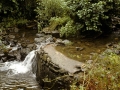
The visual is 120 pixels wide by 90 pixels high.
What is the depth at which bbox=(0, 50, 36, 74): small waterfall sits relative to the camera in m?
9.19

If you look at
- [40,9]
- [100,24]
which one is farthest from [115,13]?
[40,9]

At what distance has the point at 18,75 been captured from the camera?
343 inches

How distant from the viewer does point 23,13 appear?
13391mm

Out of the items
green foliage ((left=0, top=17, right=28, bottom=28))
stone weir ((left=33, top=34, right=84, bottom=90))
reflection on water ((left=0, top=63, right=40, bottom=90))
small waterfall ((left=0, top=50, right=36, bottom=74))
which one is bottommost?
reflection on water ((left=0, top=63, right=40, bottom=90))

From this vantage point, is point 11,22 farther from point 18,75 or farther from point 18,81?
point 18,81

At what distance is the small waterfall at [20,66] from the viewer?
9188 mm

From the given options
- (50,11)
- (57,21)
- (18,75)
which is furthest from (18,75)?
(50,11)

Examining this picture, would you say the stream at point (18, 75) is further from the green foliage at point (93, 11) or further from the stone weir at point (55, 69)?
the green foliage at point (93, 11)

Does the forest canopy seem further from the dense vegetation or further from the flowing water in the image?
the flowing water

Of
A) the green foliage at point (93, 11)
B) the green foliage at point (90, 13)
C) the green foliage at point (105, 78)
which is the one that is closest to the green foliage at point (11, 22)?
the green foliage at point (90, 13)

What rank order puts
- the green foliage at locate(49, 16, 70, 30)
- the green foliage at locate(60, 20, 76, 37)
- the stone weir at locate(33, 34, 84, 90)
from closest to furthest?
the stone weir at locate(33, 34, 84, 90) < the green foliage at locate(60, 20, 76, 37) < the green foliage at locate(49, 16, 70, 30)

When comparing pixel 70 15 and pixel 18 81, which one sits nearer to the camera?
pixel 18 81

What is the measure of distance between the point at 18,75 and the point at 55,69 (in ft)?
7.39

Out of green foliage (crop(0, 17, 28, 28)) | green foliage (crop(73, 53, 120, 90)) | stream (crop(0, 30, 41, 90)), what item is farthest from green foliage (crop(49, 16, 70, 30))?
green foliage (crop(73, 53, 120, 90))
